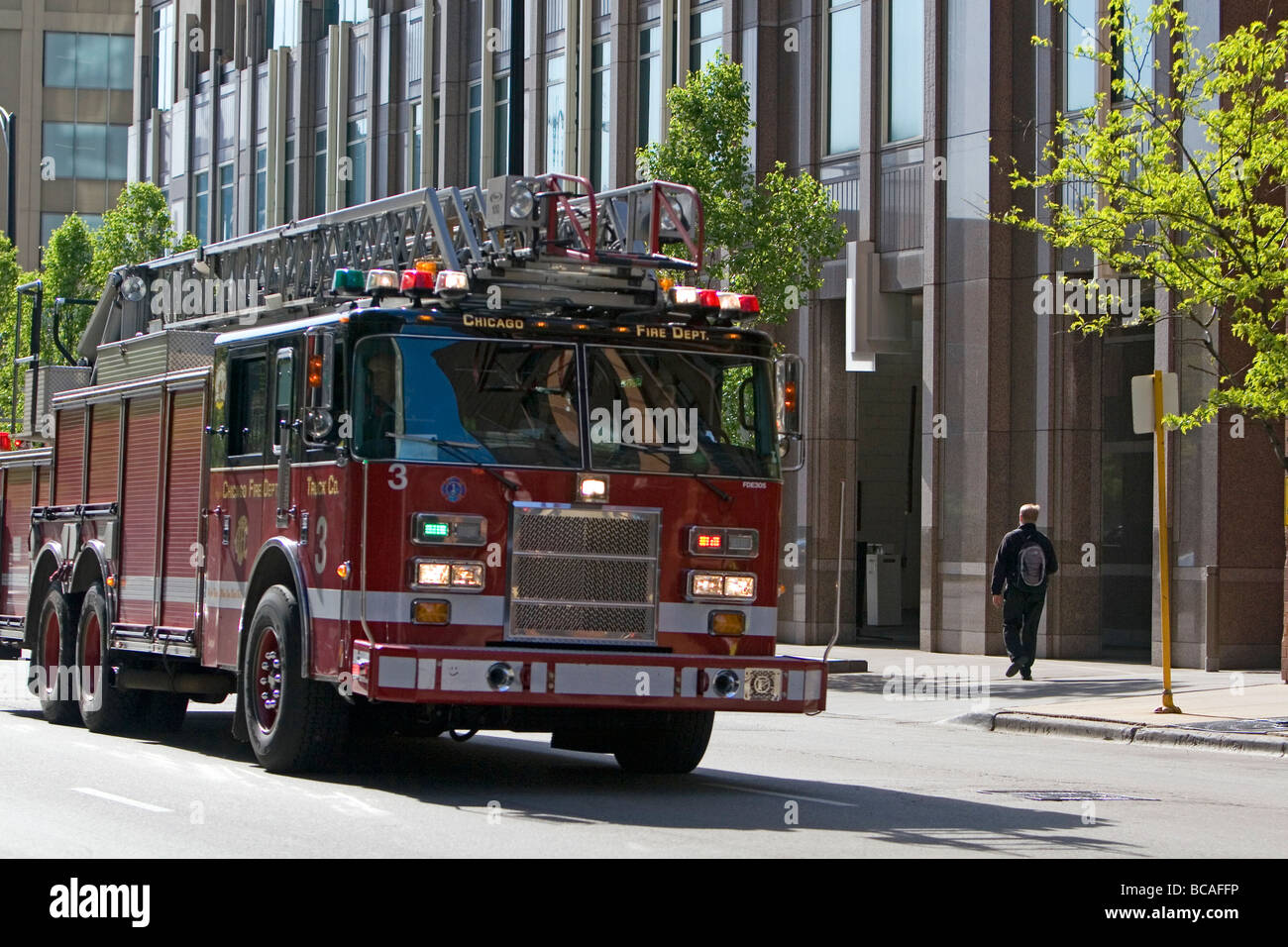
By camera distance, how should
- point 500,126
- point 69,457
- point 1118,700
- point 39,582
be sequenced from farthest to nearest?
point 500,126 < point 1118,700 < point 39,582 < point 69,457

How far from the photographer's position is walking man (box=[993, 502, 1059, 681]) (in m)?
22.3

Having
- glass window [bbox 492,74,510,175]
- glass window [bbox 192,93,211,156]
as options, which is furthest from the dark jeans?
glass window [bbox 192,93,211,156]

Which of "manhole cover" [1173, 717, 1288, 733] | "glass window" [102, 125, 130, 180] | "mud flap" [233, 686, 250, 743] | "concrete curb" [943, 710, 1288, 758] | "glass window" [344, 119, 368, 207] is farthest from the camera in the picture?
"glass window" [102, 125, 130, 180]

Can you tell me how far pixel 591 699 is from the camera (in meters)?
11.6

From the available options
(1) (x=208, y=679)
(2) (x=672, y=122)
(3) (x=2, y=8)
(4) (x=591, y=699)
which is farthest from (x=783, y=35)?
(3) (x=2, y=8)

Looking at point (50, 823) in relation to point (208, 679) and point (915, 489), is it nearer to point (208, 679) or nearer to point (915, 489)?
point (208, 679)

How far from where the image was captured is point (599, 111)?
35000mm

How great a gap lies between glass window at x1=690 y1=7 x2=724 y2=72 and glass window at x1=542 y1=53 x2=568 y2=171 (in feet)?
12.8

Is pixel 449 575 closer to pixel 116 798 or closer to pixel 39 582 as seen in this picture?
pixel 116 798

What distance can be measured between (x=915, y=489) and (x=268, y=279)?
748 inches

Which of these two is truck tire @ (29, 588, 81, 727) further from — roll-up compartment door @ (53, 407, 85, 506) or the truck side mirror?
the truck side mirror

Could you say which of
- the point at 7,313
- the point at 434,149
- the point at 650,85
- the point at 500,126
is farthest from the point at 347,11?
the point at 650,85

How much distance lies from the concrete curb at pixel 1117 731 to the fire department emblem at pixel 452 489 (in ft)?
26.0

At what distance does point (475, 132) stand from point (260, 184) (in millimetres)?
9615
